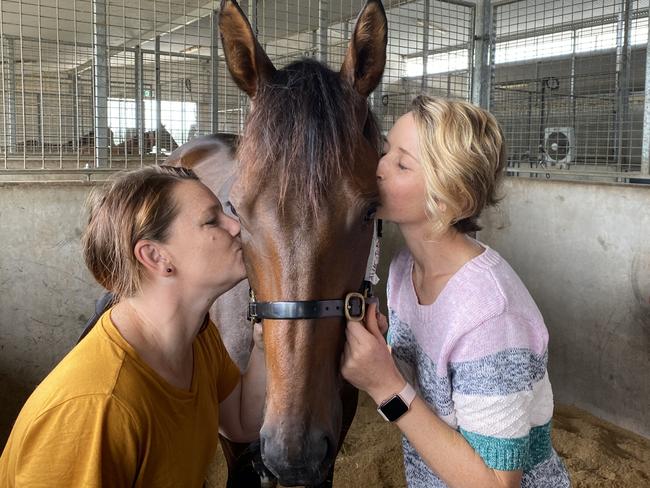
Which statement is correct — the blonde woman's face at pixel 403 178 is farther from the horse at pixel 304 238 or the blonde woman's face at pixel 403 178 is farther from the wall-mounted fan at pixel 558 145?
the wall-mounted fan at pixel 558 145

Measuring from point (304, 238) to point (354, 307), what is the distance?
0.18m

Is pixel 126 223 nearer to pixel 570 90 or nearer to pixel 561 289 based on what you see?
pixel 561 289

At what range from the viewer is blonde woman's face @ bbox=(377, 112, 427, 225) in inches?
48.1

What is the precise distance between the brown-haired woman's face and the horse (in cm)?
4

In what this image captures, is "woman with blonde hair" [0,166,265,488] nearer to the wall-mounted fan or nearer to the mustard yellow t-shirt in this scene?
the mustard yellow t-shirt

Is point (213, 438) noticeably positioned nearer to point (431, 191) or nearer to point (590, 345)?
point (431, 191)

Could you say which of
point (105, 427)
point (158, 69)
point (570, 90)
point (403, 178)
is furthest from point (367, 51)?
point (570, 90)

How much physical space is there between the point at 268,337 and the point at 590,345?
9.45 ft

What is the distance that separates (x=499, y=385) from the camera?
1.08 m

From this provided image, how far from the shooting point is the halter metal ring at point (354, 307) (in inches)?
47.2

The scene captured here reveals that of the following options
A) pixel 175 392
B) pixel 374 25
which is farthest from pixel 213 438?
pixel 374 25

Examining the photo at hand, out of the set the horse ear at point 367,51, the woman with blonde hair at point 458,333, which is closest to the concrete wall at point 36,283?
the horse ear at point 367,51

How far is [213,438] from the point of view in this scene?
136 cm

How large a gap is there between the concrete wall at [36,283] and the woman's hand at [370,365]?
249cm
